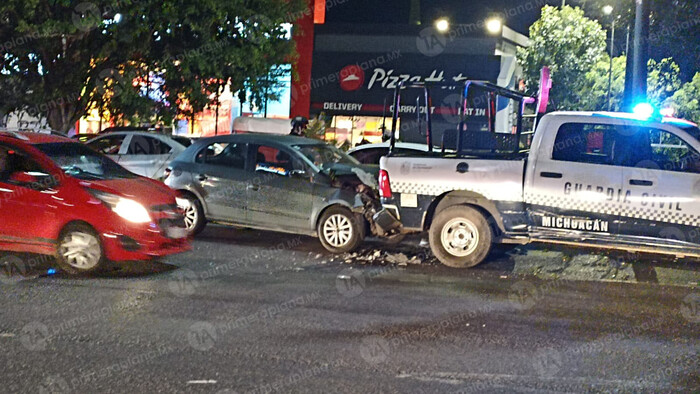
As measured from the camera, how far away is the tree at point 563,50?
45.3m

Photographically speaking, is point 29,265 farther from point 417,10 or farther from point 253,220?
point 417,10

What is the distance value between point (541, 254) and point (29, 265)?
6453mm

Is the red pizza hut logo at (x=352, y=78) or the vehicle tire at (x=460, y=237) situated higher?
the red pizza hut logo at (x=352, y=78)

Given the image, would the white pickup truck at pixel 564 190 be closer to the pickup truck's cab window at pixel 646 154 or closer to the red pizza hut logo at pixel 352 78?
the pickup truck's cab window at pixel 646 154

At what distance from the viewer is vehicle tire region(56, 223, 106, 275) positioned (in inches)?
350

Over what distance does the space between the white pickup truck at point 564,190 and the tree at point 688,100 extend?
4012cm

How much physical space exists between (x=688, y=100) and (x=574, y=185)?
44.1 m

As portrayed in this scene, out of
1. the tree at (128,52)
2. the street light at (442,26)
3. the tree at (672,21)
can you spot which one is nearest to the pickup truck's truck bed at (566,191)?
the tree at (672,21)

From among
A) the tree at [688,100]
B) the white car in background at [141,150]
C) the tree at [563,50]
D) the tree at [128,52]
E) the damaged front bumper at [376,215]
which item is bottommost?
the damaged front bumper at [376,215]

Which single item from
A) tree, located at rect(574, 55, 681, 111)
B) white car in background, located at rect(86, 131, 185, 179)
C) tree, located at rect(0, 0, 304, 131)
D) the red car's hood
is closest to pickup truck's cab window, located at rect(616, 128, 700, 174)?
the red car's hood

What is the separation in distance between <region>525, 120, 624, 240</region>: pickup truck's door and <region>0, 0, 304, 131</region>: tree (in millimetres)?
11154

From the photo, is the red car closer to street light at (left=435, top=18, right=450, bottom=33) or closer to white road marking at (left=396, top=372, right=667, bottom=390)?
white road marking at (left=396, top=372, right=667, bottom=390)

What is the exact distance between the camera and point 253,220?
11.5 meters

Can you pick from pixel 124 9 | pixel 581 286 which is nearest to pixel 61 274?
pixel 581 286
